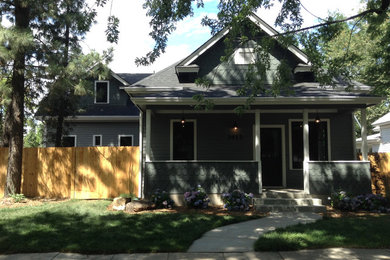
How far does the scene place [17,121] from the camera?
952cm

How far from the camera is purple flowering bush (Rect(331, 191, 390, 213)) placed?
26.5 feet

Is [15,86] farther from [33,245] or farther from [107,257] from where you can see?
[107,257]

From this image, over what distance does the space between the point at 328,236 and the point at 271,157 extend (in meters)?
5.66

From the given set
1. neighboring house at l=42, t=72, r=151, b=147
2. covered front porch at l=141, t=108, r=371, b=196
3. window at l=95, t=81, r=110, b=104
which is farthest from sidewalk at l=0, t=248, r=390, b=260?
window at l=95, t=81, r=110, b=104

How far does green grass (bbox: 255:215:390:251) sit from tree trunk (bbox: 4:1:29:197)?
8338 millimetres

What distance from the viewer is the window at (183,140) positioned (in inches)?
429

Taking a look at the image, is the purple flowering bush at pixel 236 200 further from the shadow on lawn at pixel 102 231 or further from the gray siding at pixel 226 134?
the gray siding at pixel 226 134

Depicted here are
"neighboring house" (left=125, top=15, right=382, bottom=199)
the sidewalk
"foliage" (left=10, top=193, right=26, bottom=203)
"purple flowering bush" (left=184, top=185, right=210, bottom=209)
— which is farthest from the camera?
"neighboring house" (left=125, top=15, right=382, bottom=199)

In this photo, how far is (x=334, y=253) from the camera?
14.9 ft

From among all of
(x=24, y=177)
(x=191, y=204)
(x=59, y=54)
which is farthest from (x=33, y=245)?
(x=59, y=54)

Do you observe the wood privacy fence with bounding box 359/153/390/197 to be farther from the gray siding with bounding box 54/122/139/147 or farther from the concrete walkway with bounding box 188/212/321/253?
the gray siding with bounding box 54/122/139/147

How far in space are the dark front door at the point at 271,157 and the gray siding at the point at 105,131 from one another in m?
7.78

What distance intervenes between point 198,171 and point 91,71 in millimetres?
5856

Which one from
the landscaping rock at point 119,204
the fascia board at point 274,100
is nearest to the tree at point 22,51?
the fascia board at point 274,100
